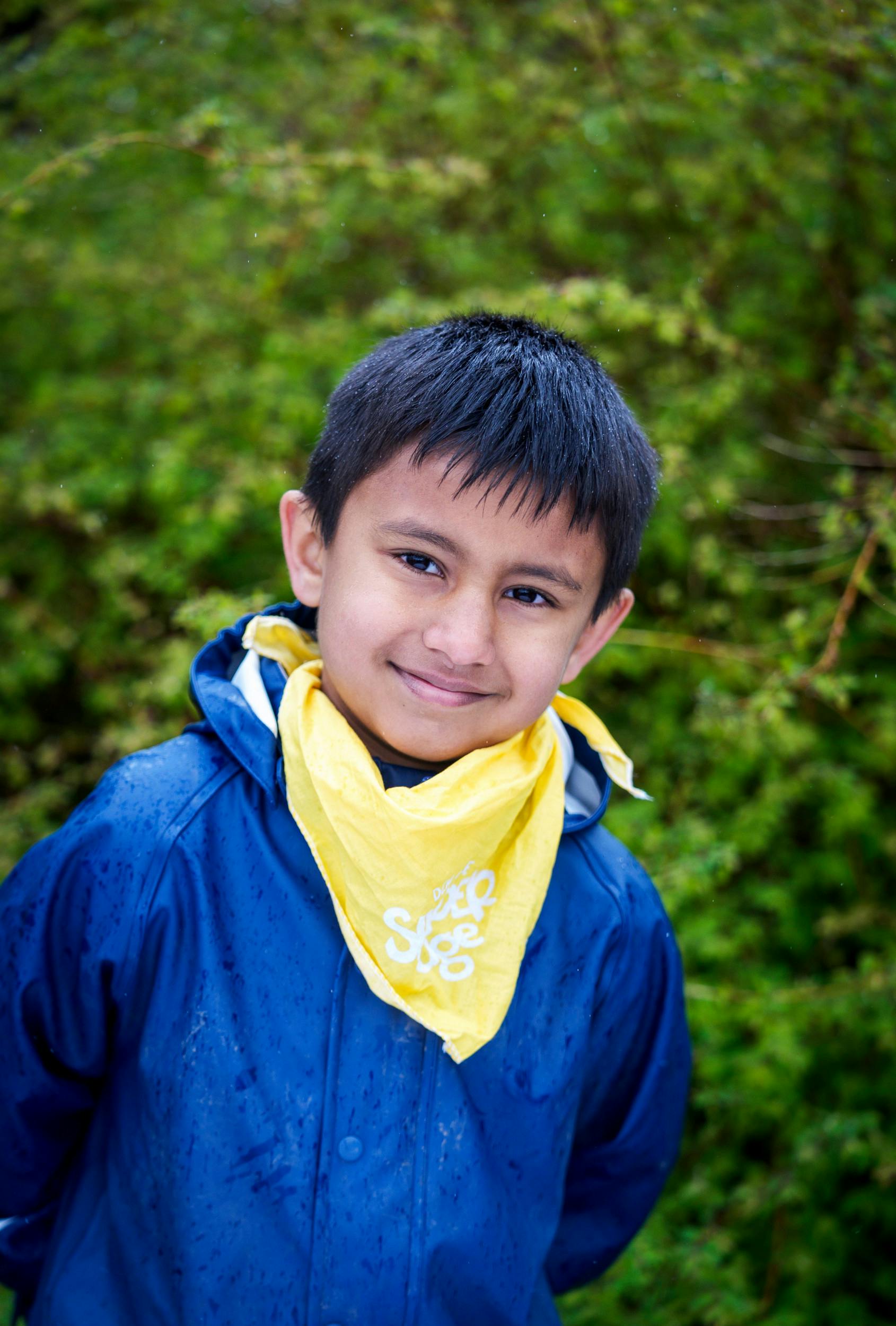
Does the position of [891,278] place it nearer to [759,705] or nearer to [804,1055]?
[759,705]

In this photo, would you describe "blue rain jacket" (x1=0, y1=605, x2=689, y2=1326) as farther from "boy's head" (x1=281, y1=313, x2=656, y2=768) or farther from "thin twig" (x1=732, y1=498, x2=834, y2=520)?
"thin twig" (x1=732, y1=498, x2=834, y2=520)

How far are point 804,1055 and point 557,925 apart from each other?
4.41ft

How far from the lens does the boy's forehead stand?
1228mm

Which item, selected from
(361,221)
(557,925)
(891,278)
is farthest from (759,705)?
(361,221)

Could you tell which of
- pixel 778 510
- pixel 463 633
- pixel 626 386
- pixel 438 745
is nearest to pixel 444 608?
pixel 463 633

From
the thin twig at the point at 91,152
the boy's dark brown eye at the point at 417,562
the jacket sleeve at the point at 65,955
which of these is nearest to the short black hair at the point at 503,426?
the boy's dark brown eye at the point at 417,562

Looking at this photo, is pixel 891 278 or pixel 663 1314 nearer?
pixel 663 1314

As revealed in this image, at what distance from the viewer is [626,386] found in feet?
10.6

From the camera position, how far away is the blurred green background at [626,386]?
2400 mm

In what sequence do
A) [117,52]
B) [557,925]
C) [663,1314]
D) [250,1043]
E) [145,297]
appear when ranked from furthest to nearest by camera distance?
[145,297] → [117,52] → [663,1314] → [557,925] → [250,1043]

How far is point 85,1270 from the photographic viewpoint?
128cm

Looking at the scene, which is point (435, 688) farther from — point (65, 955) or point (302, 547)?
point (65, 955)

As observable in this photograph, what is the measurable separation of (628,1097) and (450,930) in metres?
0.55

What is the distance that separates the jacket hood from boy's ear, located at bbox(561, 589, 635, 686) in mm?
127
